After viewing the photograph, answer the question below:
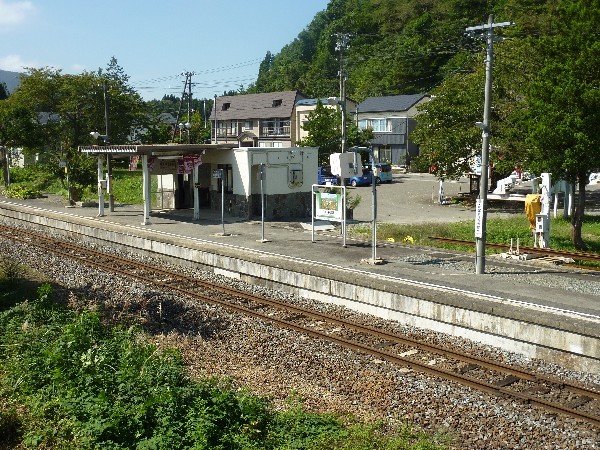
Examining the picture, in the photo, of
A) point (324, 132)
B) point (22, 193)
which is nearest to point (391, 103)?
point (324, 132)

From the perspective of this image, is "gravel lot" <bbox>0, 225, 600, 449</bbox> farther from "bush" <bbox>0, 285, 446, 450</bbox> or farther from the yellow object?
the yellow object

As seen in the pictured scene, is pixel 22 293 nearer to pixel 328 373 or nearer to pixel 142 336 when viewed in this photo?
pixel 142 336

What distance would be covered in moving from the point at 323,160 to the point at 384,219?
18537 millimetres

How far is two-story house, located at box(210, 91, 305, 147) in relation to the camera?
56.9 m

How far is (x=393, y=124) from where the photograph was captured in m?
53.6

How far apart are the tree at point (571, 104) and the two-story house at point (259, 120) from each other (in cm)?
3923

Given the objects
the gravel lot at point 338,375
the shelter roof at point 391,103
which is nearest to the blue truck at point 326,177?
the shelter roof at point 391,103

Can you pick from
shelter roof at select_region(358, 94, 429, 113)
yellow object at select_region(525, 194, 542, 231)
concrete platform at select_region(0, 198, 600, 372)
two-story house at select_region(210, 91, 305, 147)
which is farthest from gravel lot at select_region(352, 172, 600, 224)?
two-story house at select_region(210, 91, 305, 147)

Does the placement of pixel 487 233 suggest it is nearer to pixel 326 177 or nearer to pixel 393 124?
pixel 326 177

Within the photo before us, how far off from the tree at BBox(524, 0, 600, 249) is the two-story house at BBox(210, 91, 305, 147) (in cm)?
3923

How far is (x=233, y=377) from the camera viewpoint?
31.1 ft

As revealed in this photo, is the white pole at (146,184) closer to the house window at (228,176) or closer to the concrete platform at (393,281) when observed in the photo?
the concrete platform at (393,281)

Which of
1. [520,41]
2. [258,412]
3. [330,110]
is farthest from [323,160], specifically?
[258,412]

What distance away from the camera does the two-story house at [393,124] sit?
53031 millimetres
